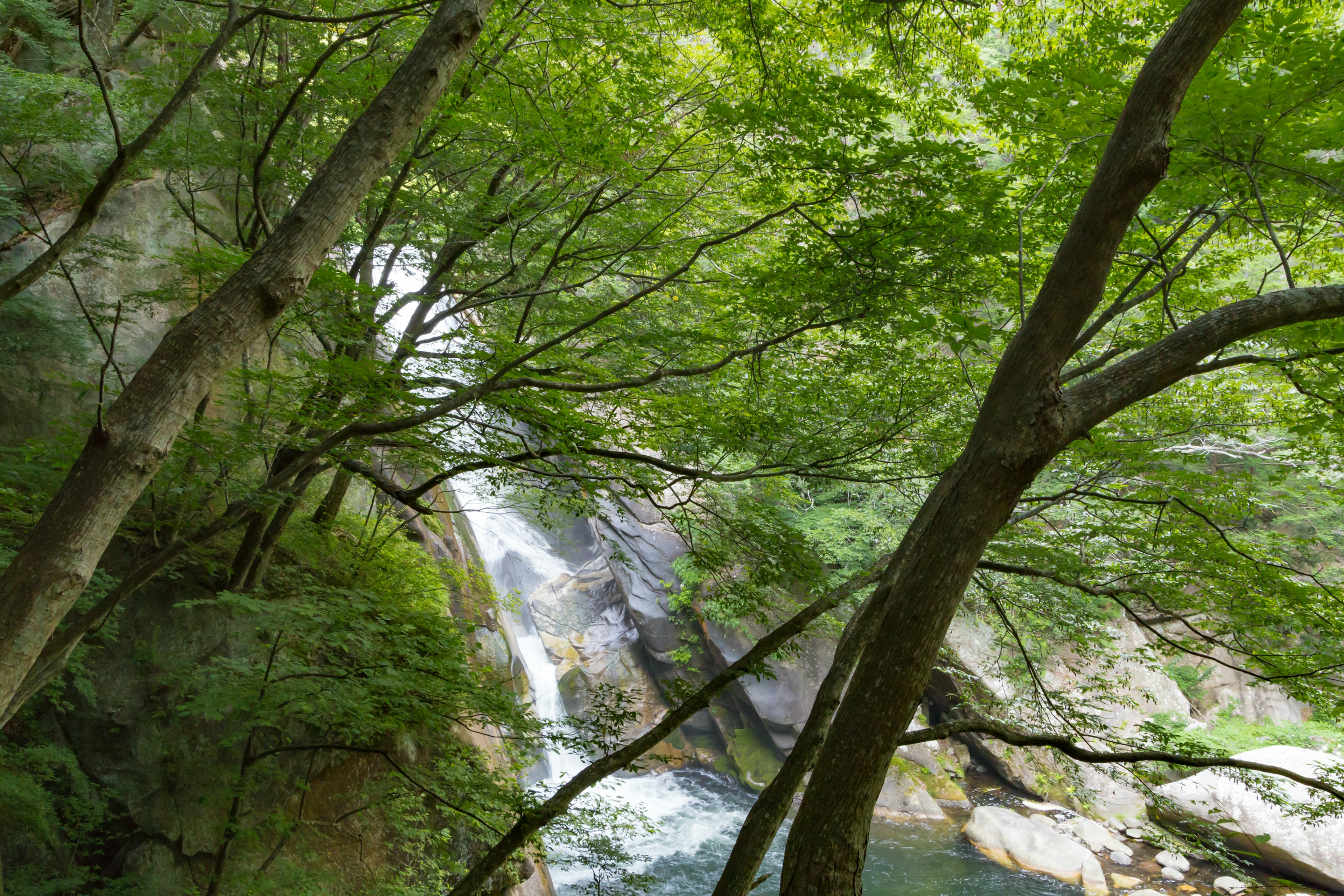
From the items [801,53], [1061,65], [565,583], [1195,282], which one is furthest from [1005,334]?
[565,583]

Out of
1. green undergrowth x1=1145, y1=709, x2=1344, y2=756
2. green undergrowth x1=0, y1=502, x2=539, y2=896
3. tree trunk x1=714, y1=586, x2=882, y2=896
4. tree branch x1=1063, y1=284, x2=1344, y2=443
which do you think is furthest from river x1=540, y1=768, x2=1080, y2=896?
tree branch x1=1063, y1=284, x2=1344, y2=443

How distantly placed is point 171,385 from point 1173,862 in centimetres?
1342

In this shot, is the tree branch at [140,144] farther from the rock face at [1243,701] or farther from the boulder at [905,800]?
the rock face at [1243,701]

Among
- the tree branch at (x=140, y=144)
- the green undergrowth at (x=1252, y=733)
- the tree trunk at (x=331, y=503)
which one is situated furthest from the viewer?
the green undergrowth at (x=1252, y=733)

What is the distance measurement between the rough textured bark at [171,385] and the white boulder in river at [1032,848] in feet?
38.3

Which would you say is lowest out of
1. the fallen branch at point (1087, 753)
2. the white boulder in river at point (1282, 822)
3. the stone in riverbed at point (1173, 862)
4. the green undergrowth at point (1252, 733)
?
the fallen branch at point (1087, 753)

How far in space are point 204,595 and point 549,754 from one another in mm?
7673

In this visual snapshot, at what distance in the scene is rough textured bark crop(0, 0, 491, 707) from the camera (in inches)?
82.2

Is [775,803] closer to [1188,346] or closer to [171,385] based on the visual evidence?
[1188,346]

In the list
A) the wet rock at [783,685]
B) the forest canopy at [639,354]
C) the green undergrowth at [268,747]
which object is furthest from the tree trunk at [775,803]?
the wet rock at [783,685]

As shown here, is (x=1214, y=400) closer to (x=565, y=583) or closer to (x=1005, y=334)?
(x=1005, y=334)

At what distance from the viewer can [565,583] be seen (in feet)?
49.4

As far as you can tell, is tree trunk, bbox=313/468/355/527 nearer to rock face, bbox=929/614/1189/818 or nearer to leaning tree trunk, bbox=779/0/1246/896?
leaning tree trunk, bbox=779/0/1246/896

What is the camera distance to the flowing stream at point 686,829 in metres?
9.41
